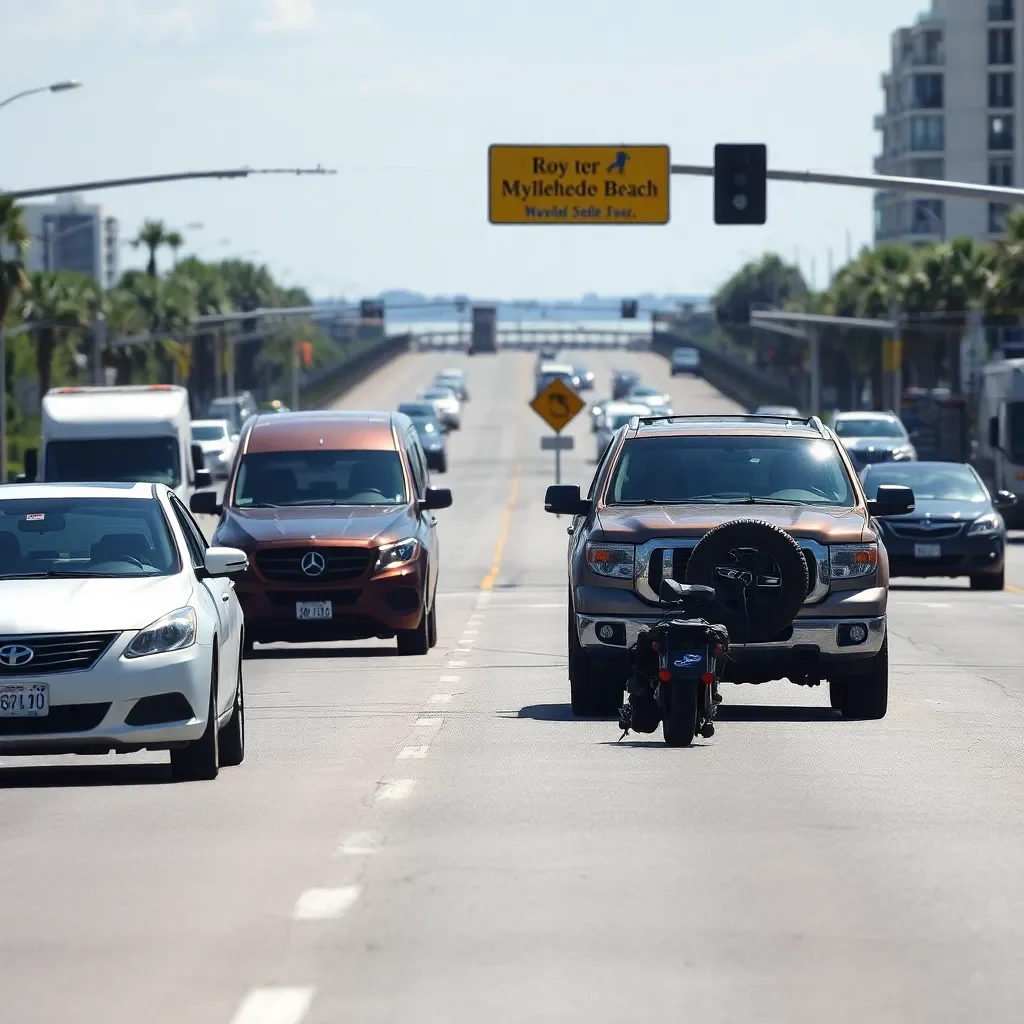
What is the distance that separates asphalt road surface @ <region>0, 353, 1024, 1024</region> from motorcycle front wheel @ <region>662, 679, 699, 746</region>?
0.15 m

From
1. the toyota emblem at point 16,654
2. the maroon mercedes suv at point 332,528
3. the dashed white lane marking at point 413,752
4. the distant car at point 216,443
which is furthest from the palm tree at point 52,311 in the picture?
the toyota emblem at point 16,654

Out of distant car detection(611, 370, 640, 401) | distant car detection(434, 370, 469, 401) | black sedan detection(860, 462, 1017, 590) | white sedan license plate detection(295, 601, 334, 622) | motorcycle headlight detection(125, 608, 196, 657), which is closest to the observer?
motorcycle headlight detection(125, 608, 196, 657)

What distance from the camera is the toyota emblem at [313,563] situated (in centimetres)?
2116

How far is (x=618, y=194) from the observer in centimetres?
4894

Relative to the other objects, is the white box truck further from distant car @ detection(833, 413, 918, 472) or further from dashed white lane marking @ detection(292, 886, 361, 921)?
dashed white lane marking @ detection(292, 886, 361, 921)

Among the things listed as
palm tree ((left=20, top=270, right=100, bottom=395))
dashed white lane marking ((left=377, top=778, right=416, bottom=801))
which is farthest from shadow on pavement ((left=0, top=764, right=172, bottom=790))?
palm tree ((left=20, top=270, right=100, bottom=395))

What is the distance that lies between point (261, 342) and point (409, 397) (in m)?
28.2

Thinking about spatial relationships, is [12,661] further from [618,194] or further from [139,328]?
[139,328]

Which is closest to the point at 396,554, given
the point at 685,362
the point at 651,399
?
the point at 651,399

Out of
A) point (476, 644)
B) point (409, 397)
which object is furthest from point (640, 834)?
point (409, 397)

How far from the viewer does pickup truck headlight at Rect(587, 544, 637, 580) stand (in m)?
15.4

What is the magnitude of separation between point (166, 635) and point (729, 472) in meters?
5.18

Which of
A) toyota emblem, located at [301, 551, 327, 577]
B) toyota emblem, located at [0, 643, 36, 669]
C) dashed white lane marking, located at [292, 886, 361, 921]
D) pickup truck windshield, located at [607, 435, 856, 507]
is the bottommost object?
dashed white lane marking, located at [292, 886, 361, 921]

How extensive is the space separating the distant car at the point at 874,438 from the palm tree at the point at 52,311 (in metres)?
32.0
